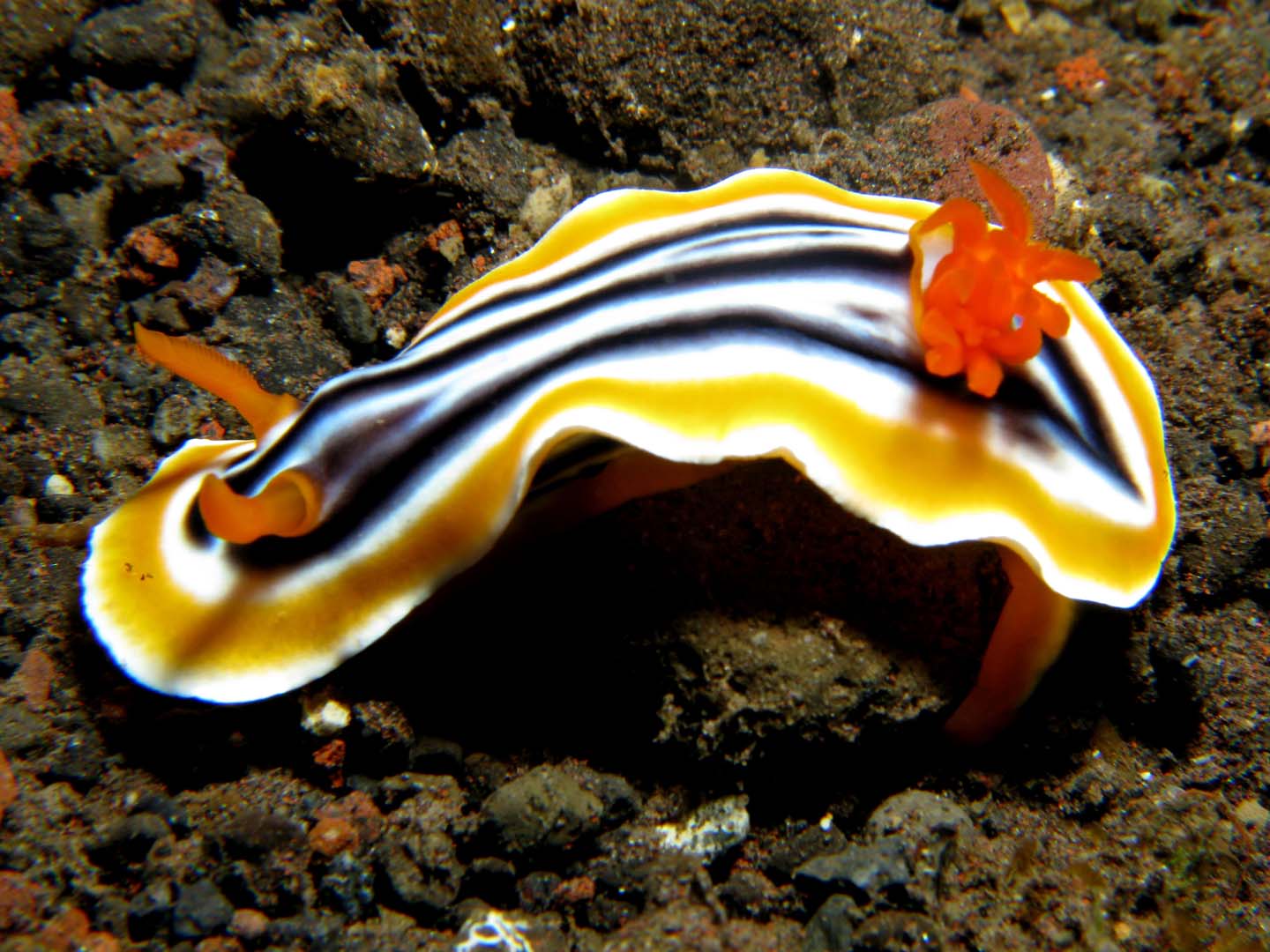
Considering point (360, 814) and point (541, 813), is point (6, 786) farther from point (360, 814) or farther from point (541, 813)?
point (541, 813)

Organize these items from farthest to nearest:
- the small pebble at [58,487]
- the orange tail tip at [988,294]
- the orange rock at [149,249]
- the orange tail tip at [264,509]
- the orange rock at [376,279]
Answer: the orange rock at [376,279]
the orange rock at [149,249]
the small pebble at [58,487]
the orange tail tip at [988,294]
the orange tail tip at [264,509]

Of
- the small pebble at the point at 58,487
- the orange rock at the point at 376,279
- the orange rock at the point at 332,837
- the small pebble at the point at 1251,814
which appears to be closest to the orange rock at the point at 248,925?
the orange rock at the point at 332,837

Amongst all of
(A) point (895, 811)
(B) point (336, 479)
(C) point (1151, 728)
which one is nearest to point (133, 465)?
(B) point (336, 479)

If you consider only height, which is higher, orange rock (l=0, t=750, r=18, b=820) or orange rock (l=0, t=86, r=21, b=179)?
orange rock (l=0, t=86, r=21, b=179)

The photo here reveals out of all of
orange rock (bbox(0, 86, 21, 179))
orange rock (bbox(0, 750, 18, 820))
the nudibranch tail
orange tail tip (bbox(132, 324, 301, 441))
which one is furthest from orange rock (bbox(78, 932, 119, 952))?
orange rock (bbox(0, 86, 21, 179))

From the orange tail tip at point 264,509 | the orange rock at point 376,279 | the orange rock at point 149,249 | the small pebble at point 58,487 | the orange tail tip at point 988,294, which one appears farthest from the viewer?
the orange rock at point 376,279

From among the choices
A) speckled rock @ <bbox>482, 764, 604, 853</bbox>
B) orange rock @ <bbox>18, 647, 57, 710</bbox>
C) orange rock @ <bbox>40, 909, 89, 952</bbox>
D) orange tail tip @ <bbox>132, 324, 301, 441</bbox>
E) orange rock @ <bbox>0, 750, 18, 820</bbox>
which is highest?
orange tail tip @ <bbox>132, 324, 301, 441</bbox>

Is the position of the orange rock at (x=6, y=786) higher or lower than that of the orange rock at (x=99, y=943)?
higher

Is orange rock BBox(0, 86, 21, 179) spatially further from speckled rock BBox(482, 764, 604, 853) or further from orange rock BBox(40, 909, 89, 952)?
speckled rock BBox(482, 764, 604, 853)

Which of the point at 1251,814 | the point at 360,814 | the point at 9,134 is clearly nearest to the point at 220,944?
the point at 360,814

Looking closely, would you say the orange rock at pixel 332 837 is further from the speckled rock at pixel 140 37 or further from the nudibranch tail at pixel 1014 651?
the speckled rock at pixel 140 37
